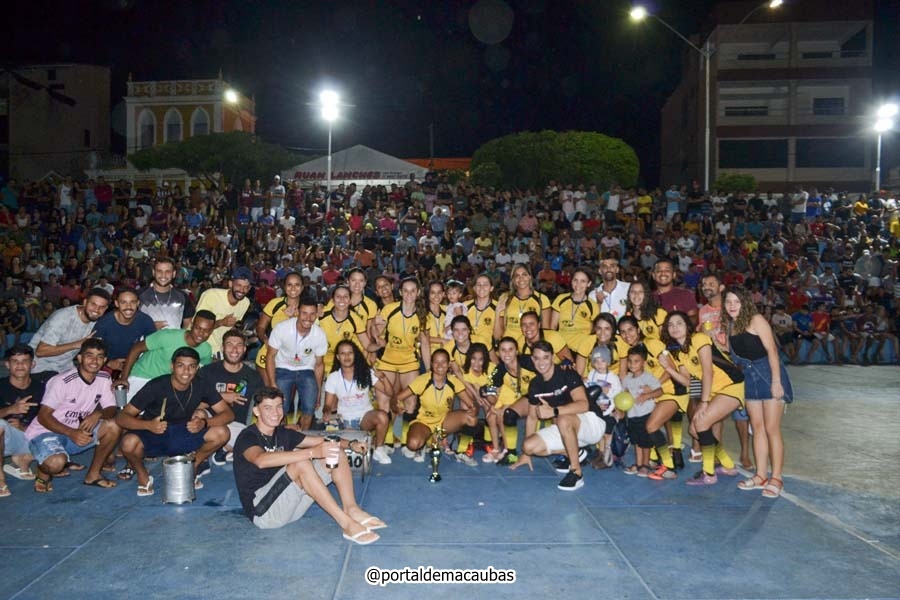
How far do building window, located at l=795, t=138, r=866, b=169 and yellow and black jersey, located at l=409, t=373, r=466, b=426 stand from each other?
3639cm

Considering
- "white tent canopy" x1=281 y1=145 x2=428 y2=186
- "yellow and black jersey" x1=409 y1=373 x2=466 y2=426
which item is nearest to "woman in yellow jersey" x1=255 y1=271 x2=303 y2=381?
"yellow and black jersey" x1=409 y1=373 x2=466 y2=426

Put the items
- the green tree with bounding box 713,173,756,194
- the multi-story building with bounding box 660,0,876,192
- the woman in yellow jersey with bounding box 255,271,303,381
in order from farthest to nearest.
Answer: the multi-story building with bounding box 660,0,876,192 → the green tree with bounding box 713,173,756,194 → the woman in yellow jersey with bounding box 255,271,303,381

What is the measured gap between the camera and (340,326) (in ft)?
27.4

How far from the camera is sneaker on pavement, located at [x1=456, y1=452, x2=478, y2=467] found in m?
7.29

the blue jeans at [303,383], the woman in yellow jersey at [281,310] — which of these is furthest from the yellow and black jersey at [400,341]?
the woman in yellow jersey at [281,310]

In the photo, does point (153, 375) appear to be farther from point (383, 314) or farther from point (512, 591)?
point (512, 591)

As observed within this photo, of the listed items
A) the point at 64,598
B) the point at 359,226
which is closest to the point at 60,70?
the point at 359,226

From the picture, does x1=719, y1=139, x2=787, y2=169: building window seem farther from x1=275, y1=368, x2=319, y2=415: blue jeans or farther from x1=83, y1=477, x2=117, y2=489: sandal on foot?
x1=83, y1=477, x2=117, y2=489: sandal on foot

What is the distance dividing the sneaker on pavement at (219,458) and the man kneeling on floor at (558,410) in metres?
2.98

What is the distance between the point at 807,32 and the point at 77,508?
41898 millimetres

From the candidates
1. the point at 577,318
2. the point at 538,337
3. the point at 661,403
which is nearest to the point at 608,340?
the point at 538,337

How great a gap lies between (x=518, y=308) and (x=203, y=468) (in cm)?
406

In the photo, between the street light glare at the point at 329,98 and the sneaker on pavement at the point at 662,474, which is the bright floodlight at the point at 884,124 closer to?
the street light glare at the point at 329,98

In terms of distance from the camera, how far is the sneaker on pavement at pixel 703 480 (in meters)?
6.50
